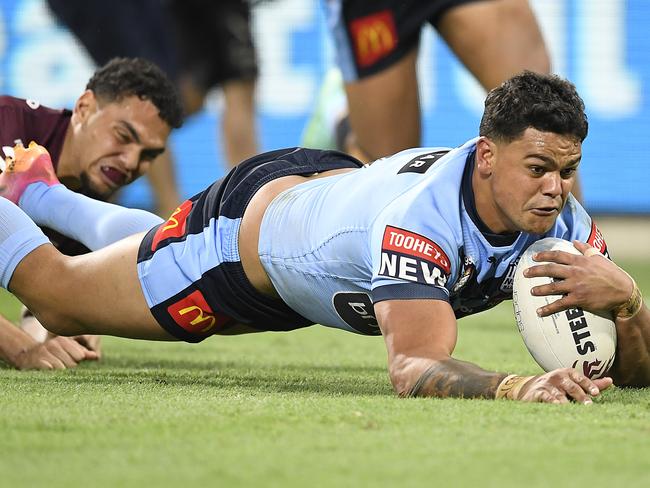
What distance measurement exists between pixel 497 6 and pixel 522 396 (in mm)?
2514

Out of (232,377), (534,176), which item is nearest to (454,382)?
(534,176)

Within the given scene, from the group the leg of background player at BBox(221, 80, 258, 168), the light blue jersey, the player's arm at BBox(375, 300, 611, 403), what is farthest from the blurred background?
the player's arm at BBox(375, 300, 611, 403)

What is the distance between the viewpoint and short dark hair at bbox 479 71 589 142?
336cm

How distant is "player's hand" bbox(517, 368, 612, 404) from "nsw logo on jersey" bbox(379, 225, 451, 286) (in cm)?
37

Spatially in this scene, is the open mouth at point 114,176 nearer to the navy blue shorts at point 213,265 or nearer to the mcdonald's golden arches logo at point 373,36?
the navy blue shorts at point 213,265

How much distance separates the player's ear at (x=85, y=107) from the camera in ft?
16.8

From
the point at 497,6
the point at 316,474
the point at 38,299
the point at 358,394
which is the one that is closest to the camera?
the point at 316,474

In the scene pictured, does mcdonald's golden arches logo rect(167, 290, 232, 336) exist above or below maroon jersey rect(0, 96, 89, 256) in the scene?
below

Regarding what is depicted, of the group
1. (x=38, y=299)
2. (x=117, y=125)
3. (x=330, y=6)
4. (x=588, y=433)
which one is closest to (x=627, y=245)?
(x=330, y=6)

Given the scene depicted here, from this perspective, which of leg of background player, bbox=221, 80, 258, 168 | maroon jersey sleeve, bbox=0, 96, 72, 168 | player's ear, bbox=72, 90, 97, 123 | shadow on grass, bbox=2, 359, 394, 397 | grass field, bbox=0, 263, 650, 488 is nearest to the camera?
grass field, bbox=0, 263, 650, 488

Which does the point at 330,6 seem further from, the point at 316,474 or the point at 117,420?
the point at 316,474

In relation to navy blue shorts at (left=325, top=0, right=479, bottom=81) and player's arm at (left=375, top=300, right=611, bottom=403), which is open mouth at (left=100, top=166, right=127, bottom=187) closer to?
navy blue shorts at (left=325, top=0, right=479, bottom=81)

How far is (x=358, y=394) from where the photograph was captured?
3.64 metres

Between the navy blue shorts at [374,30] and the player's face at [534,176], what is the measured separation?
2175mm
